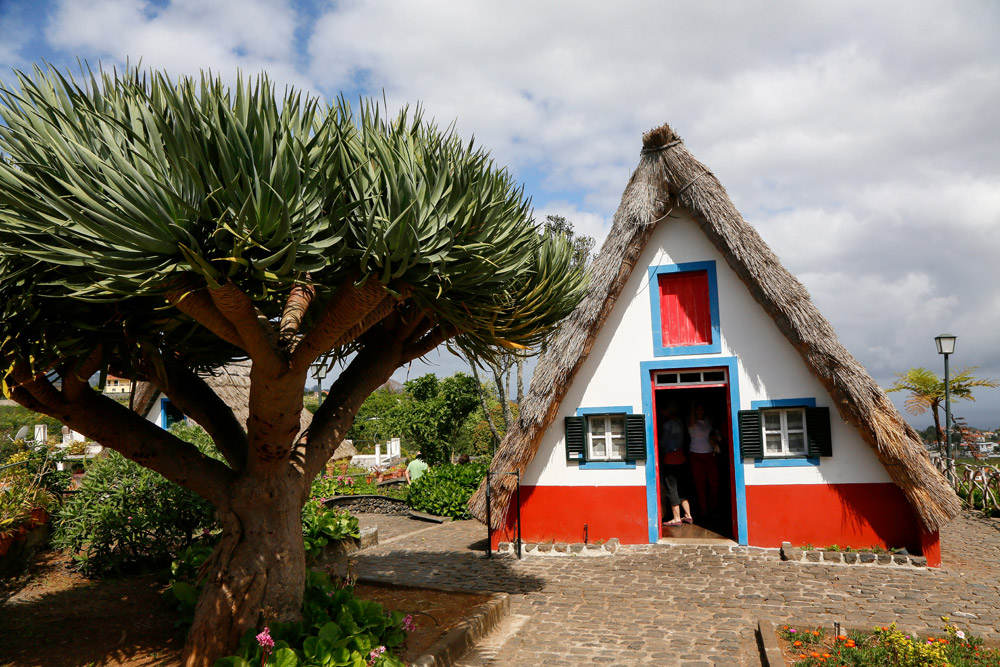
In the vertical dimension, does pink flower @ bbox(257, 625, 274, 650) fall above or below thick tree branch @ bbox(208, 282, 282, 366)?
below

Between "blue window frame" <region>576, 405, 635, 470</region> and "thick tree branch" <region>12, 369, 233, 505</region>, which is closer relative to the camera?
"thick tree branch" <region>12, 369, 233, 505</region>

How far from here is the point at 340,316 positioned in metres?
4.39

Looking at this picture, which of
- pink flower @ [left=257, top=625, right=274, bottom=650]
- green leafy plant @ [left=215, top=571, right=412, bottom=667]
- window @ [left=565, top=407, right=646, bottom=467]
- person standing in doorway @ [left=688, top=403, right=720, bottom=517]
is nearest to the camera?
pink flower @ [left=257, top=625, right=274, bottom=650]

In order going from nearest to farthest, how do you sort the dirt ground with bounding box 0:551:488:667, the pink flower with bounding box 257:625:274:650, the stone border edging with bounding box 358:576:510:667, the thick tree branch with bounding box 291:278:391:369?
the thick tree branch with bounding box 291:278:391:369, the pink flower with bounding box 257:625:274:650, the stone border edging with bounding box 358:576:510:667, the dirt ground with bounding box 0:551:488:667

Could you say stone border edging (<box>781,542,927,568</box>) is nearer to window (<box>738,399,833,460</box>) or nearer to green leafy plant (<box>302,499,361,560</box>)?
window (<box>738,399,833,460</box>)

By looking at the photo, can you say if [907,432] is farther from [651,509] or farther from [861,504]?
[651,509]

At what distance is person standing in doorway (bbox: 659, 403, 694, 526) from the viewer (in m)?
10.2

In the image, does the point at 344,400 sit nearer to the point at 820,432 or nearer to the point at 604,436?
the point at 604,436

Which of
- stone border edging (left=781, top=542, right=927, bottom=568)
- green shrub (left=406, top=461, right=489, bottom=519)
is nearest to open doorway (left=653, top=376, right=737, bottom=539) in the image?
stone border edging (left=781, top=542, right=927, bottom=568)

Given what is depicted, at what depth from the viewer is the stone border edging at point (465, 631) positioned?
5.04 m

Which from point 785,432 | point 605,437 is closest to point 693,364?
point 785,432

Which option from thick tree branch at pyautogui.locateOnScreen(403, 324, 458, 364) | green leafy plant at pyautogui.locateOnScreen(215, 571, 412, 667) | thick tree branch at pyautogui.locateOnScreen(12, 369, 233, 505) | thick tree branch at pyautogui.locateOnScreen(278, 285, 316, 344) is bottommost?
green leafy plant at pyautogui.locateOnScreen(215, 571, 412, 667)

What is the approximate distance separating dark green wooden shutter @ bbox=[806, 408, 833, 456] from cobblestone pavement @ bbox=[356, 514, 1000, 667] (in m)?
1.54

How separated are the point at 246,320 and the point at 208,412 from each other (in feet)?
6.07
